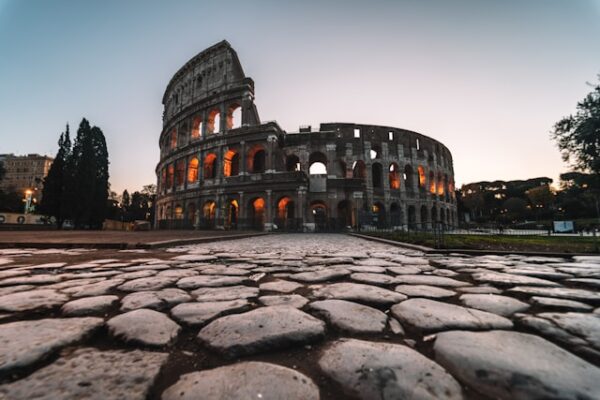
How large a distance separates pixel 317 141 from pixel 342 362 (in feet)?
77.2

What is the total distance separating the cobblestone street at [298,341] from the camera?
2.21 ft

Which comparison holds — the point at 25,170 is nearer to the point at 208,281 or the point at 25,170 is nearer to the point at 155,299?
the point at 208,281

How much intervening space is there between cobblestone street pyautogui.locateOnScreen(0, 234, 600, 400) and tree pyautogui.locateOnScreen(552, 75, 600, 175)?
17.7 m

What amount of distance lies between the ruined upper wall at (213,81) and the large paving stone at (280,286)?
22.1 meters

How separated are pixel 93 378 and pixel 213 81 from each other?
27.8 meters

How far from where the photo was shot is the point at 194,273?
7.89ft

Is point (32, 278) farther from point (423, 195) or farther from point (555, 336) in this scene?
point (423, 195)

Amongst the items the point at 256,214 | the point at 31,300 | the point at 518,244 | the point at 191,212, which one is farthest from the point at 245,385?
the point at 191,212

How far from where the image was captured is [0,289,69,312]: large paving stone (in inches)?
52.1

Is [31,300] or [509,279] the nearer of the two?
[31,300]

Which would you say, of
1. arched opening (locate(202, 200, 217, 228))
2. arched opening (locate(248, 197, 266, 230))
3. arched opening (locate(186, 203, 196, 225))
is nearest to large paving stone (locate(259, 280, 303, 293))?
arched opening (locate(248, 197, 266, 230))

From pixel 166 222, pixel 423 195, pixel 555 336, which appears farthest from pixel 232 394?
pixel 423 195

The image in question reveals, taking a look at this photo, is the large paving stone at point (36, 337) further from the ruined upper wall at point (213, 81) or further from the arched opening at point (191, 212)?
the arched opening at point (191, 212)

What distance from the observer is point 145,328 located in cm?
104
